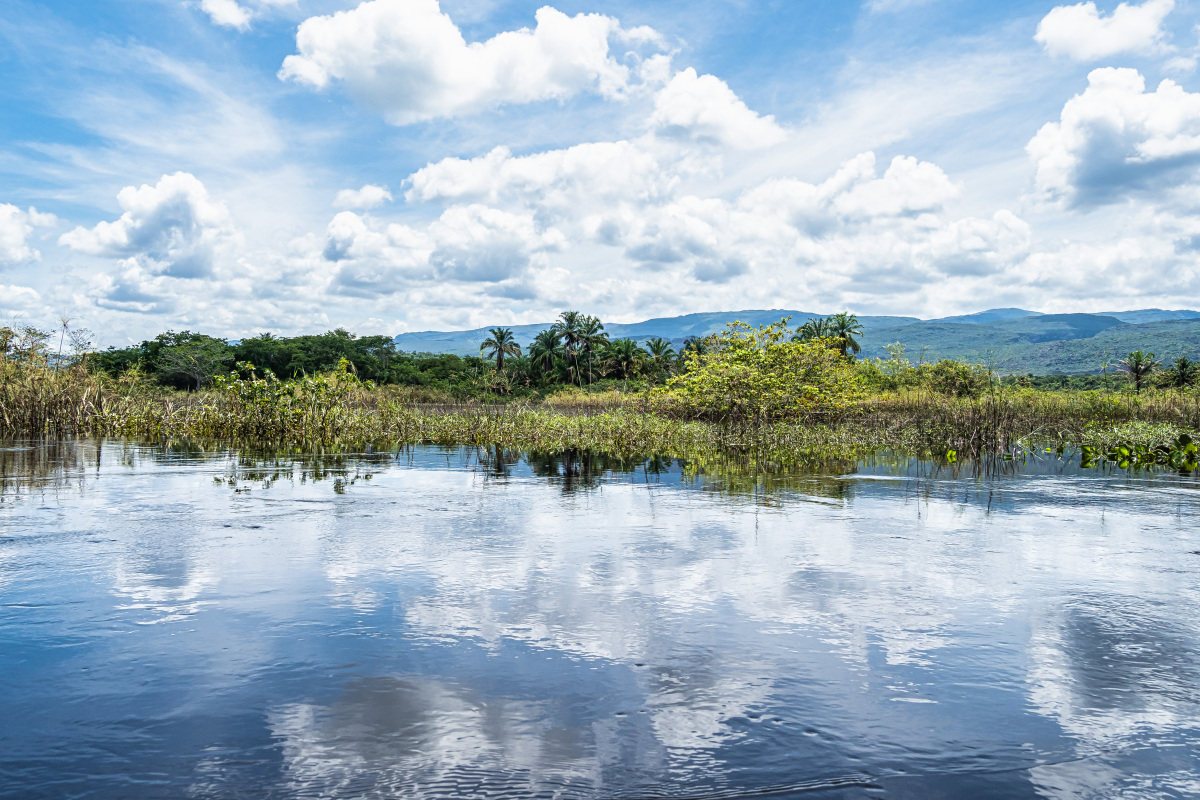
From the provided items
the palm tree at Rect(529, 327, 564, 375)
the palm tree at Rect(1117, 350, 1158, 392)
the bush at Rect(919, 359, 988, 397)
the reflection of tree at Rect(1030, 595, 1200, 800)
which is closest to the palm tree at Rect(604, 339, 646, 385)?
the palm tree at Rect(529, 327, 564, 375)

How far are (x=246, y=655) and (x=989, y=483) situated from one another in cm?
1212

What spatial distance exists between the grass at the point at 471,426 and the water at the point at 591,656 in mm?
10215

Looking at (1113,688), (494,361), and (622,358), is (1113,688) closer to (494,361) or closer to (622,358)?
(622,358)

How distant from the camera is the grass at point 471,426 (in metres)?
19.6

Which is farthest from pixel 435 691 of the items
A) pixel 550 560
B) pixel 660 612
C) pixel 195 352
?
pixel 195 352

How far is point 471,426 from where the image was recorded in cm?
2241

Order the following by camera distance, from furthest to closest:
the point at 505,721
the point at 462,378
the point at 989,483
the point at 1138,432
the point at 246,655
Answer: the point at 462,378
the point at 1138,432
the point at 989,483
the point at 246,655
the point at 505,721

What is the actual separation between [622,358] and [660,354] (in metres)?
4.65

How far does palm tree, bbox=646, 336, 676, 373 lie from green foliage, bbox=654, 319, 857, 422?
46.3m

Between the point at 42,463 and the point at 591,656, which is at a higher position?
the point at 42,463

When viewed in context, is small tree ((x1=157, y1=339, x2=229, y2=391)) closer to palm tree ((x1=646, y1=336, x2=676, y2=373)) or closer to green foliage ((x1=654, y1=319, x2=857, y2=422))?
palm tree ((x1=646, y1=336, x2=676, y2=373))

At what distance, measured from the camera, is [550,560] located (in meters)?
6.44

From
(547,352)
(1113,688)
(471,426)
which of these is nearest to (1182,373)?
(547,352)

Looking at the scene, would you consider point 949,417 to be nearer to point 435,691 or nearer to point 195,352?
point 435,691
